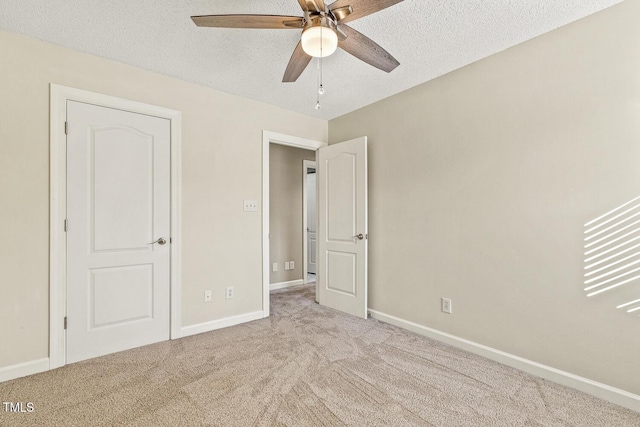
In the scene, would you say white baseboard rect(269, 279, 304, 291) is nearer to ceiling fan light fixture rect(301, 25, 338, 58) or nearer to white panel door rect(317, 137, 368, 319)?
white panel door rect(317, 137, 368, 319)

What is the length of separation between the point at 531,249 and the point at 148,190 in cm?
319

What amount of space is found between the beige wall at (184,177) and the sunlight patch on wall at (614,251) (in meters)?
2.88

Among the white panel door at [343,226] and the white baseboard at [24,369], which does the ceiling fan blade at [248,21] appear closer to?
the white panel door at [343,226]

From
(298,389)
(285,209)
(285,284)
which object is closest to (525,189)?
(298,389)

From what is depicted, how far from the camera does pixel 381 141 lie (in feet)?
11.3

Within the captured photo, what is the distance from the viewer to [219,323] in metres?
3.18

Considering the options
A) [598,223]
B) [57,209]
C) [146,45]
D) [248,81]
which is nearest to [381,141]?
[248,81]

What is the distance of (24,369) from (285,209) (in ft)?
11.5

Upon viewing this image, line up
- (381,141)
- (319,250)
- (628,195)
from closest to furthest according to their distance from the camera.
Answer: (628,195), (381,141), (319,250)

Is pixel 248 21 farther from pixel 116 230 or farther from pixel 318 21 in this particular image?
pixel 116 230

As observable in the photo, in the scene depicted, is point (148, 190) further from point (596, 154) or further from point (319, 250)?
point (596, 154)

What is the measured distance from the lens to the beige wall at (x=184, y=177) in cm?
220

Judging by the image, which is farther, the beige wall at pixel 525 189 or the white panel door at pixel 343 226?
the white panel door at pixel 343 226

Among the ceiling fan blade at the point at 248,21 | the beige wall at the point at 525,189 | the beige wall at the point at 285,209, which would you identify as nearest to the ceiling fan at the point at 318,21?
the ceiling fan blade at the point at 248,21
